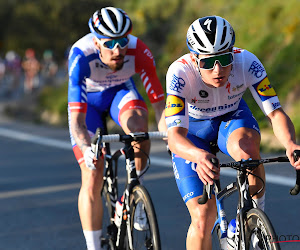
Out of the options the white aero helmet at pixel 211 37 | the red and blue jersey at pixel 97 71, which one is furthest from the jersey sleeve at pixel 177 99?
the red and blue jersey at pixel 97 71

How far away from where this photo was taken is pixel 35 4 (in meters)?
67.0

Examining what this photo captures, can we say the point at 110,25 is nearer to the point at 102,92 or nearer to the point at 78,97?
the point at 78,97

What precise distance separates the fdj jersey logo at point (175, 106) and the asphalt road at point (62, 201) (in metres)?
2.32

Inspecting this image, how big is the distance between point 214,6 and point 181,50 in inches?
83.1

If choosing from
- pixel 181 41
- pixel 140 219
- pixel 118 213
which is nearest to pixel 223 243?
pixel 140 219

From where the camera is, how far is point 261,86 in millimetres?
4930

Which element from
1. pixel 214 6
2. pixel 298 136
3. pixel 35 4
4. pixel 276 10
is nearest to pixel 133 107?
pixel 298 136

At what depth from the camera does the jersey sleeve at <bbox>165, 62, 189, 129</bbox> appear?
15.6 ft

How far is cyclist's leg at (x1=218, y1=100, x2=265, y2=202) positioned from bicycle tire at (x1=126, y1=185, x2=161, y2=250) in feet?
2.13

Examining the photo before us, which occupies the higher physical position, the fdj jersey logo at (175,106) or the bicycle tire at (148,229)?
the fdj jersey logo at (175,106)

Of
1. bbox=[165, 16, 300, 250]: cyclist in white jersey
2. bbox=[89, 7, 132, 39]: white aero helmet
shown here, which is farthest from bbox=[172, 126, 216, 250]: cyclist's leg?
bbox=[89, 7, 132, 39]: white aero helmet

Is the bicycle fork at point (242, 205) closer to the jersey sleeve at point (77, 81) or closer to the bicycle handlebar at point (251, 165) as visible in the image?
the bicycle handlebar at point (251, 165)

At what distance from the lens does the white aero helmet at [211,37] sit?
4551mm

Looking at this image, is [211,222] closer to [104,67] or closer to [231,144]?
[231,144]
